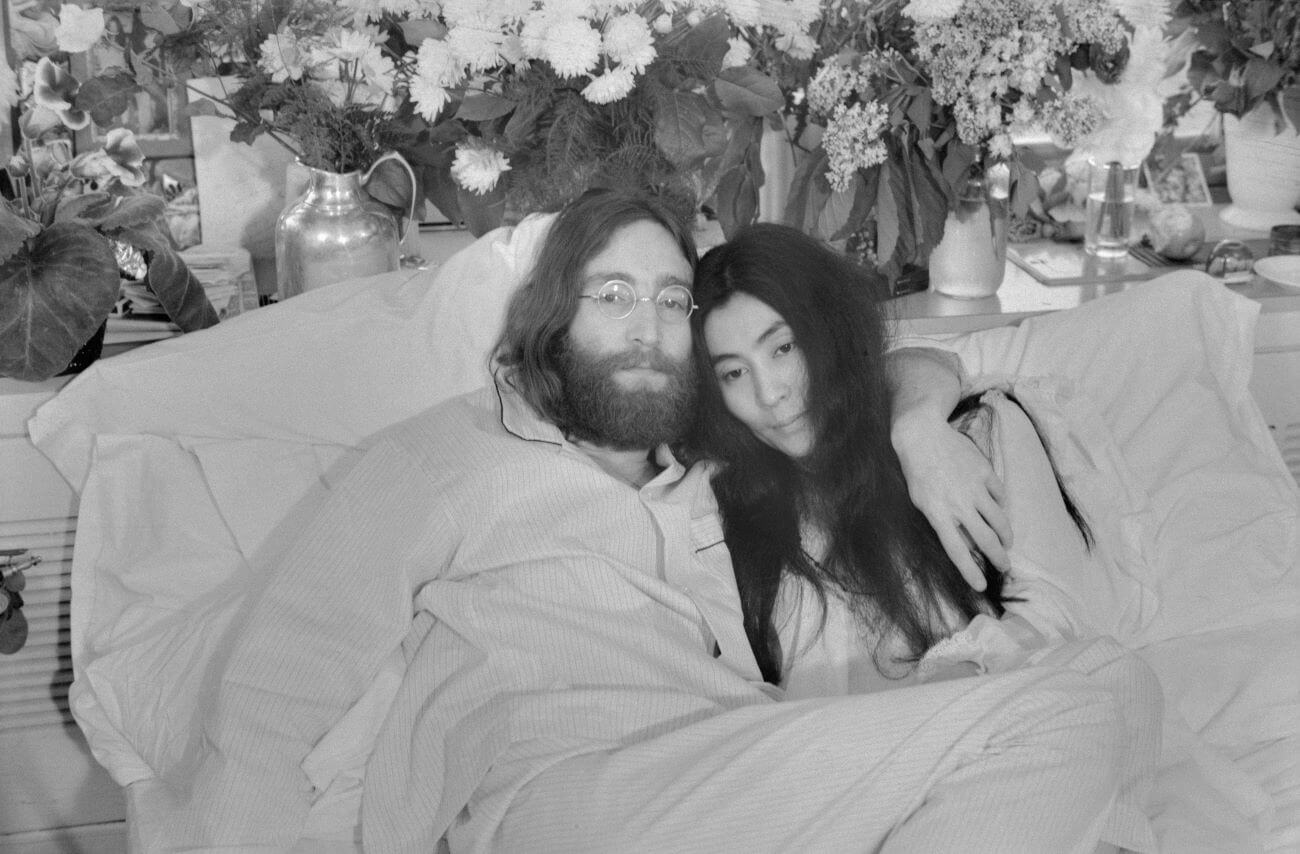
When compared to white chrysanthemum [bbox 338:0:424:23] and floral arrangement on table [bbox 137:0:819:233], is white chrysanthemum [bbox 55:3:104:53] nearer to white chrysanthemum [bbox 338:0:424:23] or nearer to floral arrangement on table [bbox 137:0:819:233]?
floral arrangement on table [bbox 137:0:819:233]

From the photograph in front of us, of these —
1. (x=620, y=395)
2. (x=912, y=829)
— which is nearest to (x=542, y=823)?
(x=912, y=829)

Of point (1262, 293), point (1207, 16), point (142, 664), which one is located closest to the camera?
point (142, 664)

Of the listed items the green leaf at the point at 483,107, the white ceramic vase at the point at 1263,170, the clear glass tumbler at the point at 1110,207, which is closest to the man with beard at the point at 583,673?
the green leaf at the point at 483,107

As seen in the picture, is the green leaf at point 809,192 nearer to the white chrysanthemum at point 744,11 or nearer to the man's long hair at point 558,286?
the white chrysanthemum at point 744,11

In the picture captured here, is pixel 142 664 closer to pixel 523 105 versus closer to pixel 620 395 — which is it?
pixel 620 395

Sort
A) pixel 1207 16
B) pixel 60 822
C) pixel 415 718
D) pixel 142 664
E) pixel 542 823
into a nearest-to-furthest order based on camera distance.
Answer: pixel 542 823 < pixel 415 718 < pixel 142 664 < pixel 60 822 < pixel 1207 16

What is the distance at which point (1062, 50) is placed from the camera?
7.34ft

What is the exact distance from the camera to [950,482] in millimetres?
1783

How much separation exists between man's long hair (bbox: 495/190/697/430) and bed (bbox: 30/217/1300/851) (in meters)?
0.11

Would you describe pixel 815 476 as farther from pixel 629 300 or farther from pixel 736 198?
pixel 736 198

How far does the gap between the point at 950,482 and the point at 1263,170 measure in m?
1.48

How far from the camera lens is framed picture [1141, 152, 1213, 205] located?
297 centimetres

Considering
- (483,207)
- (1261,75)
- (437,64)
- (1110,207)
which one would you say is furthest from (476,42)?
(1261,75)

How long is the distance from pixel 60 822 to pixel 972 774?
1.41 m
